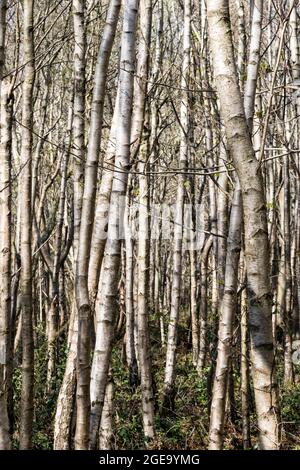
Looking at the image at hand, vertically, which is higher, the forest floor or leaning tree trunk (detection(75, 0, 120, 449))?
leaning tree trunk (detection(75, 0, 120, 449))

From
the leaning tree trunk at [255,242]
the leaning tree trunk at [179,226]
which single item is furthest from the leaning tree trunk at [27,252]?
the leaning tree trunk at [179,226]

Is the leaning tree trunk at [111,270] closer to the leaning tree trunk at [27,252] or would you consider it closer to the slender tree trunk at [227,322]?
the slender tree trunk at [227,322]

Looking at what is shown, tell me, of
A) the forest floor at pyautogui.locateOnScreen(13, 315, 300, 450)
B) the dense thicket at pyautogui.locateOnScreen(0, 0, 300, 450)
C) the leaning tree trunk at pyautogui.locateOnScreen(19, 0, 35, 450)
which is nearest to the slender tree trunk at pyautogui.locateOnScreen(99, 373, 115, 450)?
the dense thicket at pyautogui.locateOnScreen(0, 0, 300, 450)

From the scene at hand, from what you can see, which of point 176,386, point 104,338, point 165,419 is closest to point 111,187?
point 104,338

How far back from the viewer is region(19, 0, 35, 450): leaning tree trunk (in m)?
4.43

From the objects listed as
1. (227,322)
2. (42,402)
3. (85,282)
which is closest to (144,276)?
(42,402)

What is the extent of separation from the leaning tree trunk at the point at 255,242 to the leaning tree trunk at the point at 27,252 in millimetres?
2037

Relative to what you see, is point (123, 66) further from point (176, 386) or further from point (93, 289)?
point (176, 386)

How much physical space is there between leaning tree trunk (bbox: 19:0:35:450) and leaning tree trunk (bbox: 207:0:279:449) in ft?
6.68

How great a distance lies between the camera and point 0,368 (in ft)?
12.8

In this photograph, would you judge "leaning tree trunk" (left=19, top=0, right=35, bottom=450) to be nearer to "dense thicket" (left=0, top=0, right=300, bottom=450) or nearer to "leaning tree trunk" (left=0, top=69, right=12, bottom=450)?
"dense thicket" (left=0, top=0, right=300, bottom=450)

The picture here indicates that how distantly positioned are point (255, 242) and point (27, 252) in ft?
7.82

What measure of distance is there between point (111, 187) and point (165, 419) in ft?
14.1

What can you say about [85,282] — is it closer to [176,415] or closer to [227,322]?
Answer: [227,322]
